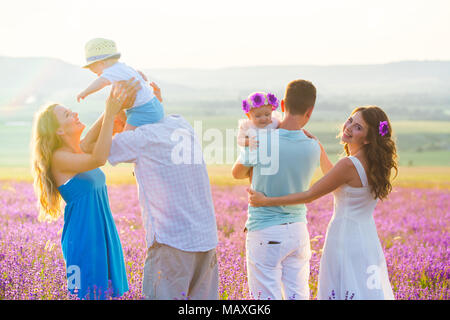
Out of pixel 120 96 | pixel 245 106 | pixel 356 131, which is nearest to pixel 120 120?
pixel 120 96

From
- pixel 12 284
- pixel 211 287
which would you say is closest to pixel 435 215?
pixel 211 287

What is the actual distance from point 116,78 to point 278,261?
6.04ft

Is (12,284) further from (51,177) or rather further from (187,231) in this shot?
(187,231)

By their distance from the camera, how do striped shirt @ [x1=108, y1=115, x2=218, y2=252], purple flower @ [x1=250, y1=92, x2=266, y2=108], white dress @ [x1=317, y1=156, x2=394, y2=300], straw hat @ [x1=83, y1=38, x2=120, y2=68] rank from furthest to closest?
purple flower @ [x1=250, y1=92, x2=266, y2=108] < white dress @ [x1=317, y1=156, x2=394, y2=300] < straw hat @ [x1=83, y1=38, x2=120, y2=68] < striped shirt @ [x1=108, y1=115, x2=218, y2=252]

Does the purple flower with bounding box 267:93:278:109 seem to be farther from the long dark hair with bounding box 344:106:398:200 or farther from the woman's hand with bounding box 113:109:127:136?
the woman's hand with bounding box 113:109:127:136

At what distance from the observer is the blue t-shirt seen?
377cm

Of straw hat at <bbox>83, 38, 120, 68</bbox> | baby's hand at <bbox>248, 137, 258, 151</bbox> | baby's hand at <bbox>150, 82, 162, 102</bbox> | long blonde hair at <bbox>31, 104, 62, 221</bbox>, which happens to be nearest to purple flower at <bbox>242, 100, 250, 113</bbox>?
baby's hand at <bbox>248, 137, 258, 151</bbox>

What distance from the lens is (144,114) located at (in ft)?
11.3

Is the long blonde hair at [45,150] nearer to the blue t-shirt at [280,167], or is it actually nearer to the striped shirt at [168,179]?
the striped shirt at [168,179]

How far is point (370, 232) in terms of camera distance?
3.85 metres

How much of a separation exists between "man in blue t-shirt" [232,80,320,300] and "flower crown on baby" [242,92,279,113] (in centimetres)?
16

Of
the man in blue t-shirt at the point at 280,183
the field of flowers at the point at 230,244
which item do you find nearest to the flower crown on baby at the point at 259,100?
the man in blue t-shirt at the point at 280,183
